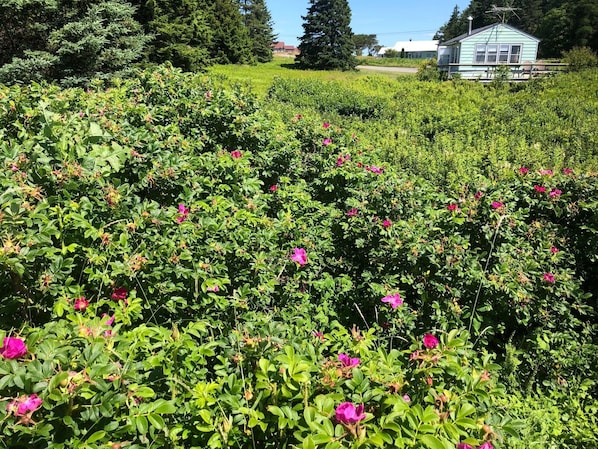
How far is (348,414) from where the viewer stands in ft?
3.22

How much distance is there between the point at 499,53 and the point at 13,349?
93.0 ft

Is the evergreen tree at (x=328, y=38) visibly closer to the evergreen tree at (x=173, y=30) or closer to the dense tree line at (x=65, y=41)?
the evergreen tree at (x=173, y=30)

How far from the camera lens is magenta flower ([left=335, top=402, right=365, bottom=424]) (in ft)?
3.21

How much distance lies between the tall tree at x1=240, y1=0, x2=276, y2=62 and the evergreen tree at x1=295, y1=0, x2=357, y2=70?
3.17 meters

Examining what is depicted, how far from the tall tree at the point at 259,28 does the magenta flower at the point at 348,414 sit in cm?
3225

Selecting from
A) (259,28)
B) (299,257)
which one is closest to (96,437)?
(299,257)

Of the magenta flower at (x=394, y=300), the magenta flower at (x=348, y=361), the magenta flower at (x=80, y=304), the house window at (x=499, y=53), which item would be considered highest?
the house window at (x=499, y=53)

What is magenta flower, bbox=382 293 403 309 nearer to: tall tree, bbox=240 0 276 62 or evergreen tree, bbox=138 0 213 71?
evergreen tree, bbox=138 0 213 71

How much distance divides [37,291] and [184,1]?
1880cm

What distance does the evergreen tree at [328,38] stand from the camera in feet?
105

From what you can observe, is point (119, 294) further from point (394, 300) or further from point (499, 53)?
point (499, 53)

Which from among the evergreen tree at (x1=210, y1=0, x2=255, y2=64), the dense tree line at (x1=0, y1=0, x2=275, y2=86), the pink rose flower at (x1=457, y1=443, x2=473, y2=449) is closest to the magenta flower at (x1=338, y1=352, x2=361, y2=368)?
the pink rose flower at (x1=457, y1=443, x2=473, y2=449)

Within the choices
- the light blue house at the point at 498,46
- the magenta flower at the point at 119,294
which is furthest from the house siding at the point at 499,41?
the magenta flower at the point at 119,294

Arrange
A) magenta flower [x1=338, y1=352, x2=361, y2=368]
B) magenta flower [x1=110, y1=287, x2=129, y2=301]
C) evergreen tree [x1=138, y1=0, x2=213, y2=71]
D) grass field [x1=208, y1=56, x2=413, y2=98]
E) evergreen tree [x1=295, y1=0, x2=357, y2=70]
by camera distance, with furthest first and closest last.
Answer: evergreen tree [x1=295, y1=0, x2=357, y2=70] < grass field [x1=208, y1=56, x2=413, y2=98] < evergreen tree [x1=138, y1=0, x2=213, y2=71] < magenta flower [x1=110, y1=287, x2=129, y2=301] < magenta flower [x1=338, y1=352, x2=361, y2=368]
